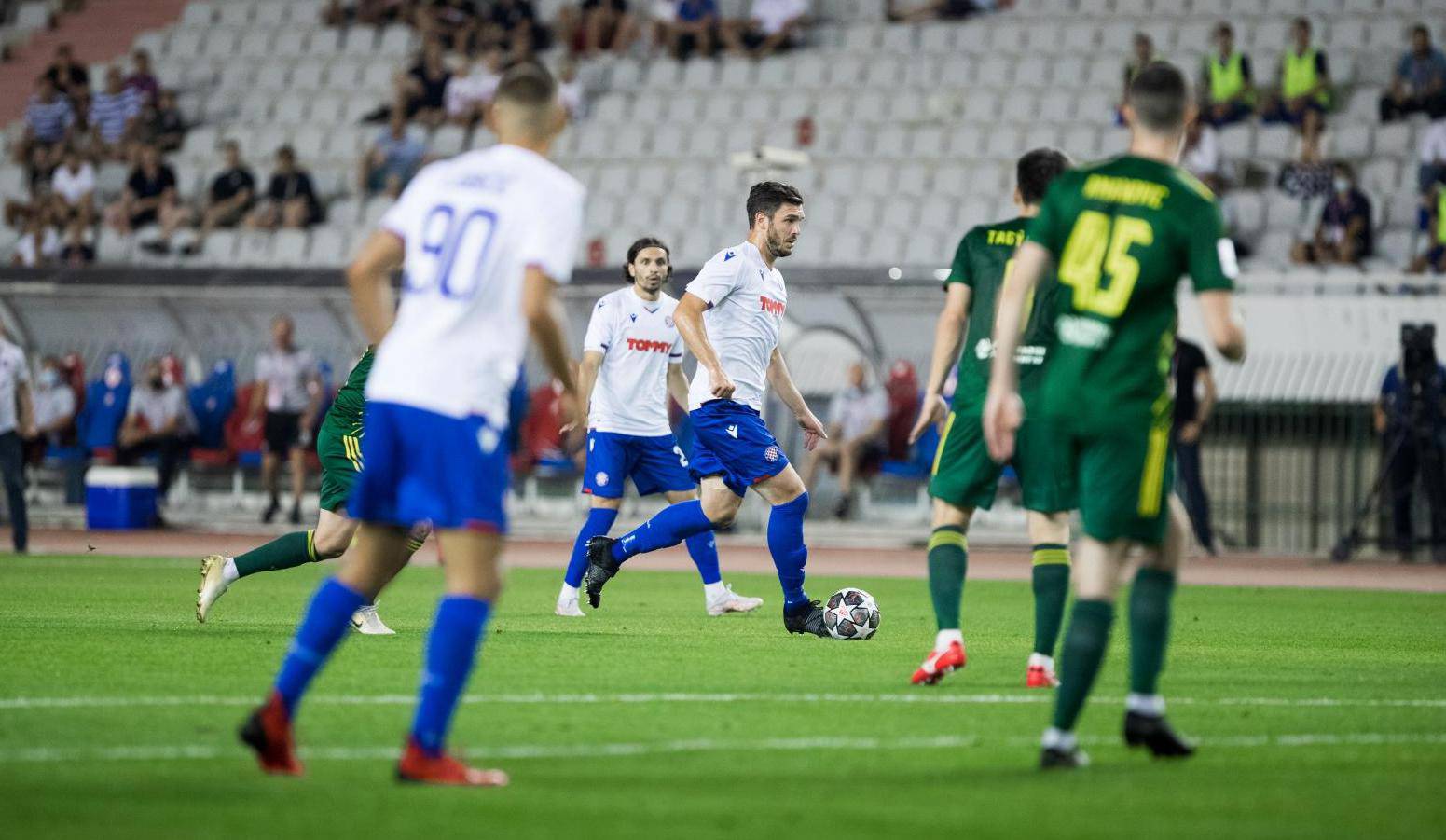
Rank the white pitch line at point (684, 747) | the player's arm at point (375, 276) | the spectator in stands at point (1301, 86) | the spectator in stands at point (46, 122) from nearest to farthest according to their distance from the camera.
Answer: the player's arm at point (375, 276) < the white pitch line at point (684, 747) < the spectator in stands at point (1301, 86) < the spectator in stands at point (46, 122)

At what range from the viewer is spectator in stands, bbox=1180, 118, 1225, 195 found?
23594 mm

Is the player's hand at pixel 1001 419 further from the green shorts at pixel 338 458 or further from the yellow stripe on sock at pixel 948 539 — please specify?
the green shorts at pixel 338 458

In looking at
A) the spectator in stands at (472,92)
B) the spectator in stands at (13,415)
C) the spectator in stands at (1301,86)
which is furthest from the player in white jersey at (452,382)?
the spectator in stands at (472,92)

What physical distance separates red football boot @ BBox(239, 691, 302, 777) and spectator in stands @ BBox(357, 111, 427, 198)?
2239 cm

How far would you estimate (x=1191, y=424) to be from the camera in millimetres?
21281

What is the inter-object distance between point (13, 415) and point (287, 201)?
32.3 feet

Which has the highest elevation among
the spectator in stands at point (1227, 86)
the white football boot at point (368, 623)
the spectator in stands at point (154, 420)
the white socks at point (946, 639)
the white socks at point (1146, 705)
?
the spectator in stands at point (1227, 86)

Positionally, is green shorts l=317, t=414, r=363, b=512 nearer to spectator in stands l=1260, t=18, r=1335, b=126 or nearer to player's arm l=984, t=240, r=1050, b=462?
player's arm l=984, t=240, r=1050, b=462

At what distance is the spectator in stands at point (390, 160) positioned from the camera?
27547 mm

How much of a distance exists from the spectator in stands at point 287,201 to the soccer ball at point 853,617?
1818cm

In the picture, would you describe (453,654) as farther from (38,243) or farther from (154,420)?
(38,243)

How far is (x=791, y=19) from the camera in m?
28.6

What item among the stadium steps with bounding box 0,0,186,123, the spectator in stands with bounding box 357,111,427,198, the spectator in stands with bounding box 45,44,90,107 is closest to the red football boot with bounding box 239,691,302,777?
the spectator in stands with bounding box 357,111,427,198

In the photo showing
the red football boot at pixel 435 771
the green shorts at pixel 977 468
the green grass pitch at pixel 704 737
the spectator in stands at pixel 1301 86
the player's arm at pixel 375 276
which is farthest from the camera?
the spectator in stands at pixel 1301 86
